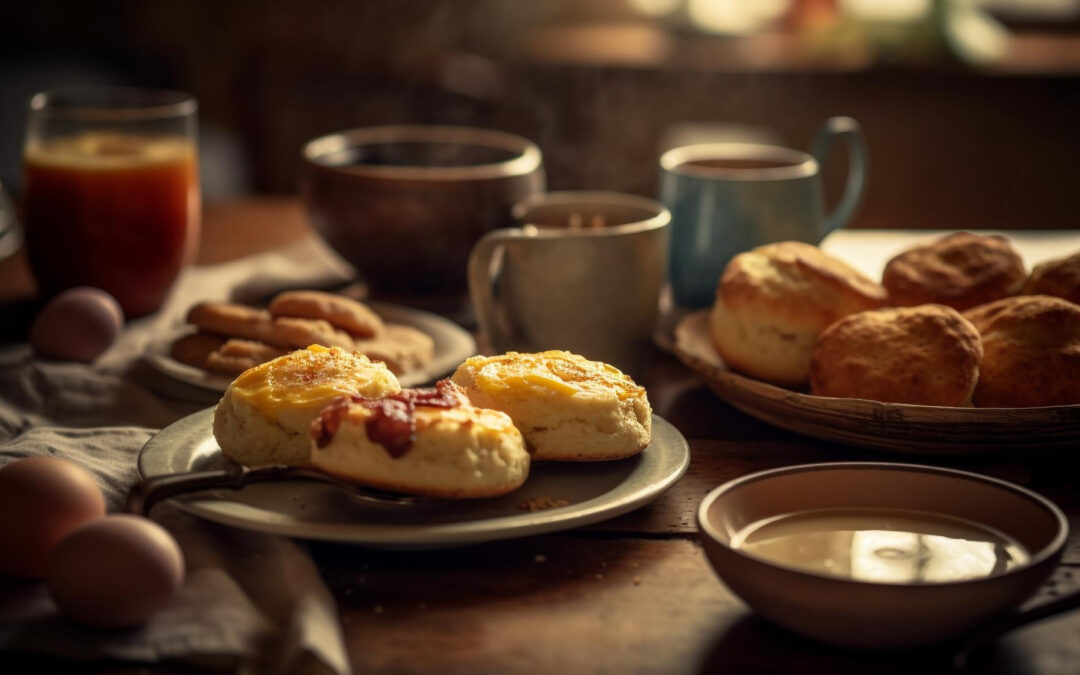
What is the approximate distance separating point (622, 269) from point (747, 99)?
103 inches

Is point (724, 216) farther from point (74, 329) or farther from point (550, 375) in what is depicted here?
point (74, 329)

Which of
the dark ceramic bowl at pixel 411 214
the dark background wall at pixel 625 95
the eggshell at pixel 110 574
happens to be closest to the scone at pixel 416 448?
the eggshell at pixel 110 574

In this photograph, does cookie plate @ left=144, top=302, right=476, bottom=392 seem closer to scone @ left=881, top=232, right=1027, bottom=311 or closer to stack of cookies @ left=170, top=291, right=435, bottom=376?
stack of cookies @ left=170, top=291, right=435, bottom=376

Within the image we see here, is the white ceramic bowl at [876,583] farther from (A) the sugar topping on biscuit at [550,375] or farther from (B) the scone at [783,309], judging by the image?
(B) the scone at [783,309]

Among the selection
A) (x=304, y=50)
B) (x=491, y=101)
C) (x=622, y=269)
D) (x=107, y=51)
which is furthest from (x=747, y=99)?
(x=622, y=269)

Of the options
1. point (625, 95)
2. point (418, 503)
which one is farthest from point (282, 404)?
point (625, 95)

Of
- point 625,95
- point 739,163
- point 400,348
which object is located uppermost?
point 739,163

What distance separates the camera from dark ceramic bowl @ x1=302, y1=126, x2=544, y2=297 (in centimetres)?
159

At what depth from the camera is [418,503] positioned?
877 mm

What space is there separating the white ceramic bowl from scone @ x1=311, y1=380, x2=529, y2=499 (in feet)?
0.55

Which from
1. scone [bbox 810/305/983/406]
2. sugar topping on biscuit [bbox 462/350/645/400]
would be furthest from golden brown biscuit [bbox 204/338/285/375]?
scone [bbox 810/305/983/406]

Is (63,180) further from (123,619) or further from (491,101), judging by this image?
(491,101)

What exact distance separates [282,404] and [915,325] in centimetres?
60

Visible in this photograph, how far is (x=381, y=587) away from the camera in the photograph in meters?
0.83
